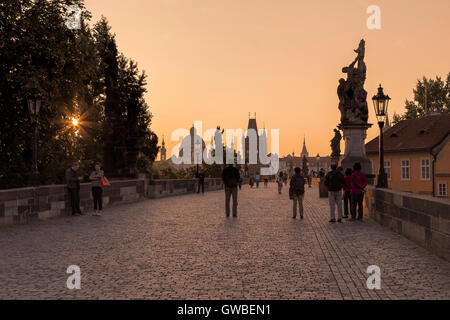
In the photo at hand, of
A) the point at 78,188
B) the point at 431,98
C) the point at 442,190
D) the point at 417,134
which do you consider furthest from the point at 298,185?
the point at 431,98

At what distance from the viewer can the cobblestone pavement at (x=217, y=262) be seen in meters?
5.41

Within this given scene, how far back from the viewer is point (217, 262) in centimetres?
716

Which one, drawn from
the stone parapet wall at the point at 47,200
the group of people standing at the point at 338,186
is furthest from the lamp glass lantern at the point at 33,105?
the group of people standing at the point at 338,186

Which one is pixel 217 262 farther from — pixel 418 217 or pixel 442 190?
pixel 442 190

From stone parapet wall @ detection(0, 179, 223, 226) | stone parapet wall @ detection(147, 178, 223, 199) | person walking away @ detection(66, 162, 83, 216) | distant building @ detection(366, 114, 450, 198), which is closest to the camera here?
stone parapet wall @ detection(0, 179, 223, 226)

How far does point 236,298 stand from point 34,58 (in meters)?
16.5

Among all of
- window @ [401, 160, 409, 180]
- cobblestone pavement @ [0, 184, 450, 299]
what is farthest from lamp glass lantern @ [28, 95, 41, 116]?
window @ [401, 160, 409, 180]

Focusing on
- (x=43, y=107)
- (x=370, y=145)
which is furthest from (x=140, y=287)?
(x=370, y=145)

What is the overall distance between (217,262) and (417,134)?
46.3 meters

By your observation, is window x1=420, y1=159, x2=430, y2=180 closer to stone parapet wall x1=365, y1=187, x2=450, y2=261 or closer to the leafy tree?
the leafy tree

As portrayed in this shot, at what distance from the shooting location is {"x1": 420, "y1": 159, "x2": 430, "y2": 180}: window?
45219 mm

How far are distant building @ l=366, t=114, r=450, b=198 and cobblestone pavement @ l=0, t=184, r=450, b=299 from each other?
1424 inches

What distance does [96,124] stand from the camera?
2911 cm
